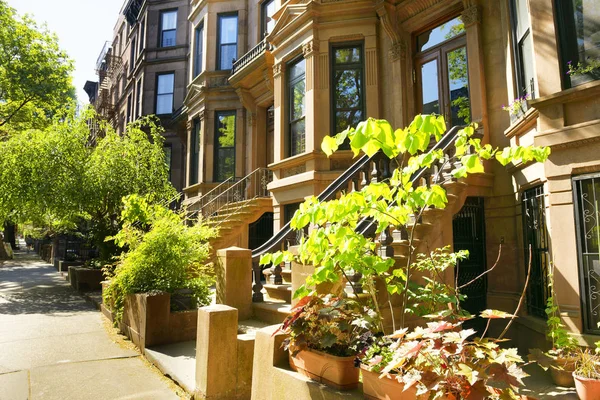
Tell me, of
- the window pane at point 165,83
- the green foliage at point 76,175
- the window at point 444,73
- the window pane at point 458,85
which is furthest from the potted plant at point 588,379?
the window pane at point 165,83

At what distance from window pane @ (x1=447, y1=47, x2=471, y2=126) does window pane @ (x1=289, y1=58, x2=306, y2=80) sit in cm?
377

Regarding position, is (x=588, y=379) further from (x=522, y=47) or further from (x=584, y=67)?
(x=522, y=47)

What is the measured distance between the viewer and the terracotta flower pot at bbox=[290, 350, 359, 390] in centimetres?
294

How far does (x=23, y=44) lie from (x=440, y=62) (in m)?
18.9

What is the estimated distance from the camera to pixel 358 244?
3182mm

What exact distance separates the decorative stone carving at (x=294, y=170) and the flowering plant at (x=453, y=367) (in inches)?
312

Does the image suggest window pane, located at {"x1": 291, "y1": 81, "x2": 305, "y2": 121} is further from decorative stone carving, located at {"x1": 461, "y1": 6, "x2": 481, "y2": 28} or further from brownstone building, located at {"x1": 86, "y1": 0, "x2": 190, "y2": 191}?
brownstone building, located at {"x1": 86, "y1": 0, "x2": 190, "y2": 191}

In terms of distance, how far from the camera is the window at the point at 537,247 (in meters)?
5.97

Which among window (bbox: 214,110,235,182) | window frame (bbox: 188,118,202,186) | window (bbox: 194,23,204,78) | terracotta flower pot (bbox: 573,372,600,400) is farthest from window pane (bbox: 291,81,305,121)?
terracotta flower pot (bbox: 573,372,600,400)

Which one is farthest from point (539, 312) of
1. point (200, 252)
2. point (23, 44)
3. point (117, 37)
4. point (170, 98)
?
point (117, 37)

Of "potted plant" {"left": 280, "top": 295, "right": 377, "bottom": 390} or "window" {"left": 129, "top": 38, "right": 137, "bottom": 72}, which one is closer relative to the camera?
"potted plant" {"left": 280, "top": 295, "right": 377, "bottom": 390}

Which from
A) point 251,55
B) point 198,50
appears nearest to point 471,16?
point 251,55

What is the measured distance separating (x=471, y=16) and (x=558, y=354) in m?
6.46

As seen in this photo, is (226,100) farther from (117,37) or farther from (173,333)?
(117,37)
